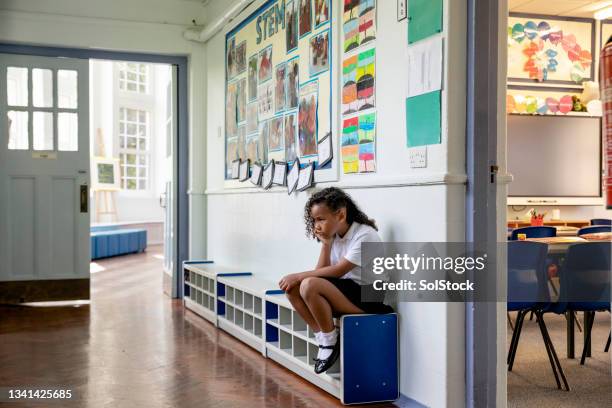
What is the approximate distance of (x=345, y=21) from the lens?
4.19m

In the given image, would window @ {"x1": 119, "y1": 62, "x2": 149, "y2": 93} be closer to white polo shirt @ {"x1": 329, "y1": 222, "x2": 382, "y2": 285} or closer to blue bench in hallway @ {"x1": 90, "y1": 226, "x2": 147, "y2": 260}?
blue bench in hallway @ {"x1": 90, "y1": 226, "x2": 147, "y2": 260}

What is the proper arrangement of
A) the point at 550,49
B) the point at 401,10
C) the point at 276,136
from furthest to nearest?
the point at 550,49 → the point at 276,136 → the point at 401,10

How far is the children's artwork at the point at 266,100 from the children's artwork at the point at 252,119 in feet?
0.40

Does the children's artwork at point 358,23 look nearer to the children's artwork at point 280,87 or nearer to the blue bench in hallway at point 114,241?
the children's artwork at point 280,87

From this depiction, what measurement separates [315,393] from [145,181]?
41.8ft

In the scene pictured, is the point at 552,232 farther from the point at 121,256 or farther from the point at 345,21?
the point at 121,256

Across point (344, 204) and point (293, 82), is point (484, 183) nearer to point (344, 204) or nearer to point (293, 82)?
point (344, 204)

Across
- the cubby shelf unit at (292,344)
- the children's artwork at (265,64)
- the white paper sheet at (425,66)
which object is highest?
the children's artwork at (265,64)

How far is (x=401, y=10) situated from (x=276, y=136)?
2.00 meters

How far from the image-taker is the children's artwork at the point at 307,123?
465 cm

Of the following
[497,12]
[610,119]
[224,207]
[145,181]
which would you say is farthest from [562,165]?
[145,181]

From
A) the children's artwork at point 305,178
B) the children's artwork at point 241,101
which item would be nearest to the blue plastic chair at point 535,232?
the children's artwork at point 305,178

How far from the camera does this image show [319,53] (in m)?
4.56

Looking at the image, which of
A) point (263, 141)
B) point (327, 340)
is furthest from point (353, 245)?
point (263, 141)
